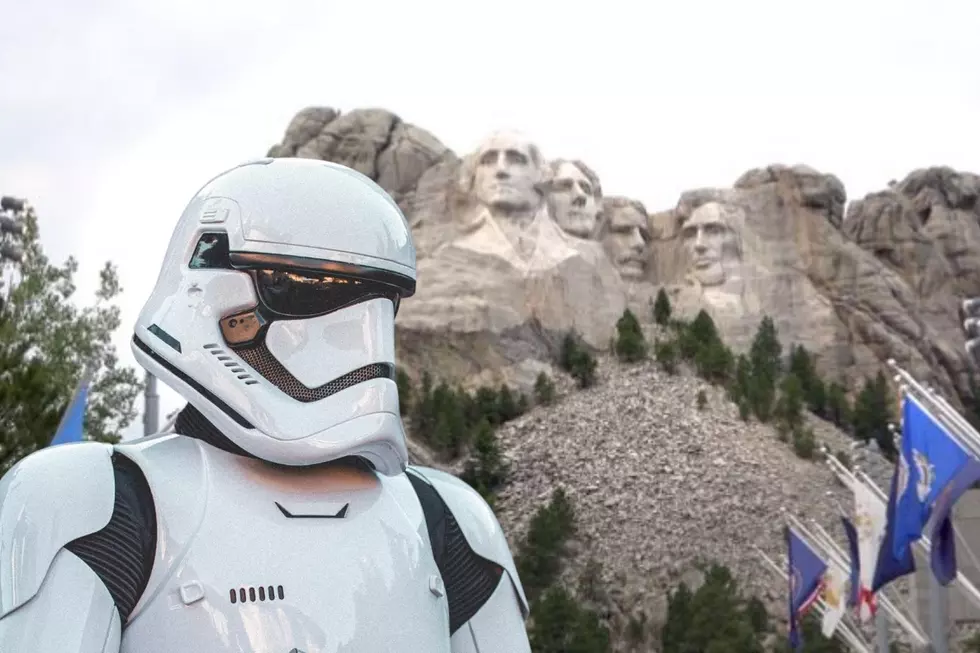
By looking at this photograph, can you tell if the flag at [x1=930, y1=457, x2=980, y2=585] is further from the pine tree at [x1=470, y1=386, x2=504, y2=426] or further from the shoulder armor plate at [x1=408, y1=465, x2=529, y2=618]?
the pine tree at [x1=470, y1=386, x2=504, y2=426]

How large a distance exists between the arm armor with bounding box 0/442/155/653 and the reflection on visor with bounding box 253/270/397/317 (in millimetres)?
578

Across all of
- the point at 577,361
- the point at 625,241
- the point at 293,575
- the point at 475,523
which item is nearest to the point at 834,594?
the point at 475,523

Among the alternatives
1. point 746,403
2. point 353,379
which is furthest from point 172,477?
point 746,403

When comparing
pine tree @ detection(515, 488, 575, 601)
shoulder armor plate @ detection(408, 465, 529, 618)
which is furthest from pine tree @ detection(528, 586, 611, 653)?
shoulder armor plate @ detection(408, 465, 529, 618)

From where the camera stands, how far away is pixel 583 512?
3659 cm

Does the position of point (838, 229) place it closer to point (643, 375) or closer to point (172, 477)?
point (643, 375)

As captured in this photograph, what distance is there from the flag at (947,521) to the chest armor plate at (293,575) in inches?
357

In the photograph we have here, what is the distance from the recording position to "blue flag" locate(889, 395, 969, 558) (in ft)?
41.8

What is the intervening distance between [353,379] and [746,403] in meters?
37.1

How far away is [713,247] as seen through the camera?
45.4 m

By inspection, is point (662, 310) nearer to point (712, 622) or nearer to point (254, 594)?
point (712, 622)

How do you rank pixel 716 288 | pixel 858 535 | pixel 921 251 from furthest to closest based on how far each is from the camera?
pixel 921 251 < pixel 716 288 < pixel 858 535

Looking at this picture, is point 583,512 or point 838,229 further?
point 838,229

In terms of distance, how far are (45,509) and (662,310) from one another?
40405mm
